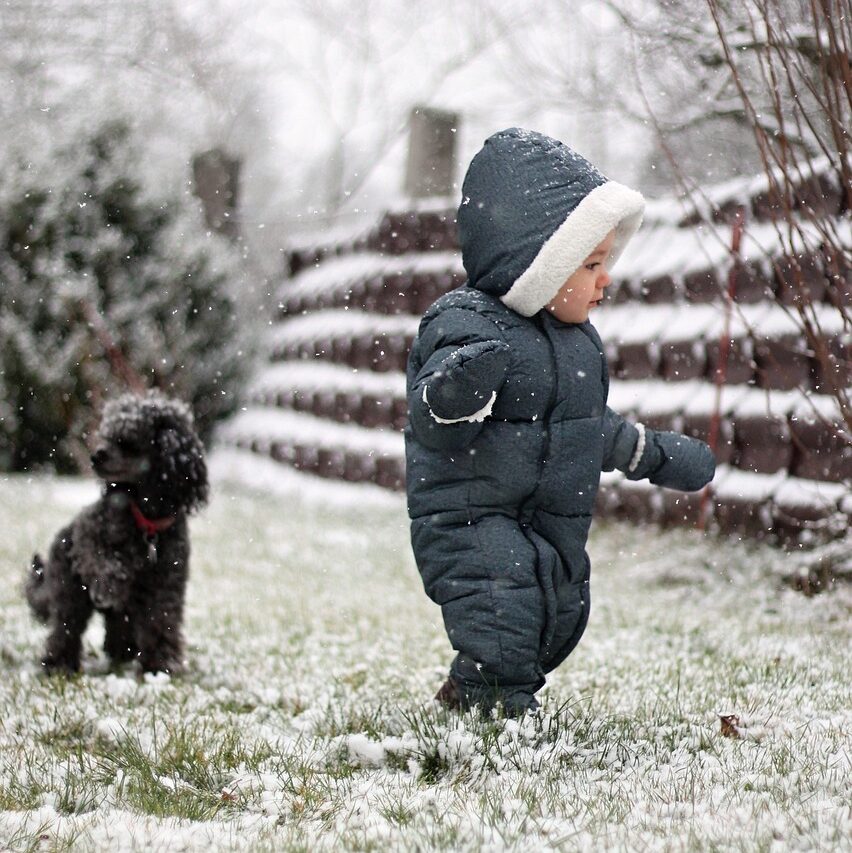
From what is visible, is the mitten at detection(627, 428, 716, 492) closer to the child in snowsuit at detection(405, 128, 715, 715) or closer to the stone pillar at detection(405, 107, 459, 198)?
the child in snowsuit at detection(405, 128, 715, 715)

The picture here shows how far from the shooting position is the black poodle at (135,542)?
5.18 metres

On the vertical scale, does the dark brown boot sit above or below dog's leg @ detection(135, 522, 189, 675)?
above

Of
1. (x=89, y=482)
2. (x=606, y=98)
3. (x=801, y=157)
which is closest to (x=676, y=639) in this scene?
(x=801, y=157)

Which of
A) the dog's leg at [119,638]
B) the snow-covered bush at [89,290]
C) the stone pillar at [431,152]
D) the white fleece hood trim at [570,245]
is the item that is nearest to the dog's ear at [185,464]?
the dog's leg at [119,638]

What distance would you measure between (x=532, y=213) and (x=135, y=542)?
256 centimetres

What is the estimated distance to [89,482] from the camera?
13.7 metres

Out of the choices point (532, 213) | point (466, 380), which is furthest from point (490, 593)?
point (532, 213)

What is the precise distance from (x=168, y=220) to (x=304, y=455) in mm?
3806

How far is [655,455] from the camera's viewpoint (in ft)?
13.6

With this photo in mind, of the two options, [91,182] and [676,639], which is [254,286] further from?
[676,639]

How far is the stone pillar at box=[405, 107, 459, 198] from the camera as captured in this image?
14727 millimetres

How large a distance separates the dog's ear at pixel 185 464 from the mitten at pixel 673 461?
211 cm

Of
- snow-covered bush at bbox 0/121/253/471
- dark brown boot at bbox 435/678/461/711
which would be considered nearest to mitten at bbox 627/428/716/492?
dark brown boot at bbox 435/678/461/711

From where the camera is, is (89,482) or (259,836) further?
(89,482)
